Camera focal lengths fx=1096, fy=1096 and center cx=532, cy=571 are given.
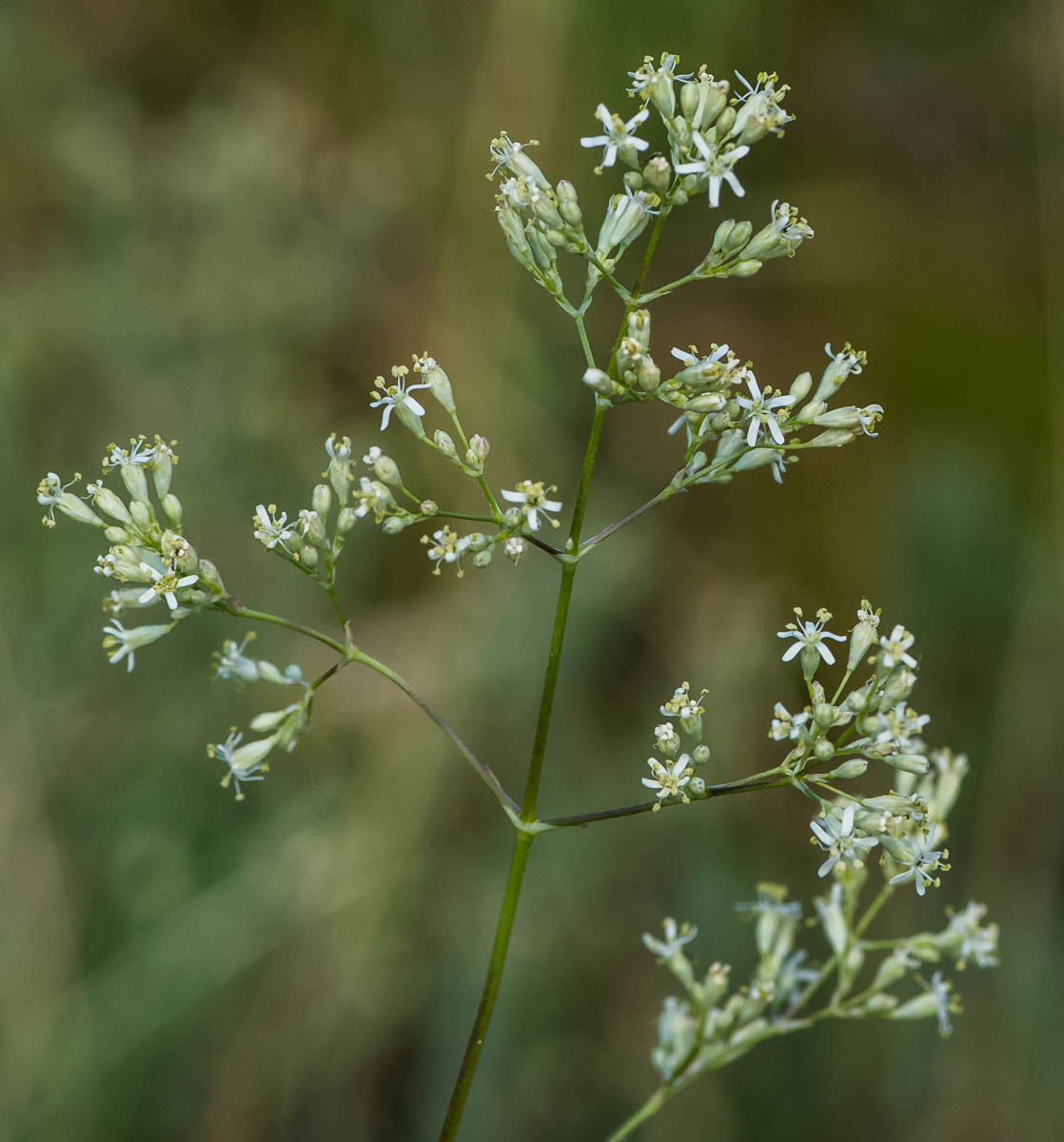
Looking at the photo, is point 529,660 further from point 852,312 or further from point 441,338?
point 852,312

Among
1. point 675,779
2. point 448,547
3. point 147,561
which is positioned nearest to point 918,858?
point 675,779

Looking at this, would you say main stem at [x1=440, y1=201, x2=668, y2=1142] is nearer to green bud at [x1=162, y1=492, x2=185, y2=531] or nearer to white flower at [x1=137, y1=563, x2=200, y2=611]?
white flower at [x1=137, y1=563, x2=200, y2=611]

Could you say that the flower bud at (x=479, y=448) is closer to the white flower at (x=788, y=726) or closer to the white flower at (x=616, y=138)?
the white flower at (x=616, y=138)

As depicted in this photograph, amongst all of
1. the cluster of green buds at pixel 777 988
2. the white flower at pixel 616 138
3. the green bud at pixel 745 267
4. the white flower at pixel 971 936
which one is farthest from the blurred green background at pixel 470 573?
the white flower at pixel 616 138

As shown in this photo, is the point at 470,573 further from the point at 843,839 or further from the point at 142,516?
the point at 843,839

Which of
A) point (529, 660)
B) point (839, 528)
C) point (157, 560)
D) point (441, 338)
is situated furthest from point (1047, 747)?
point (157, 560)
